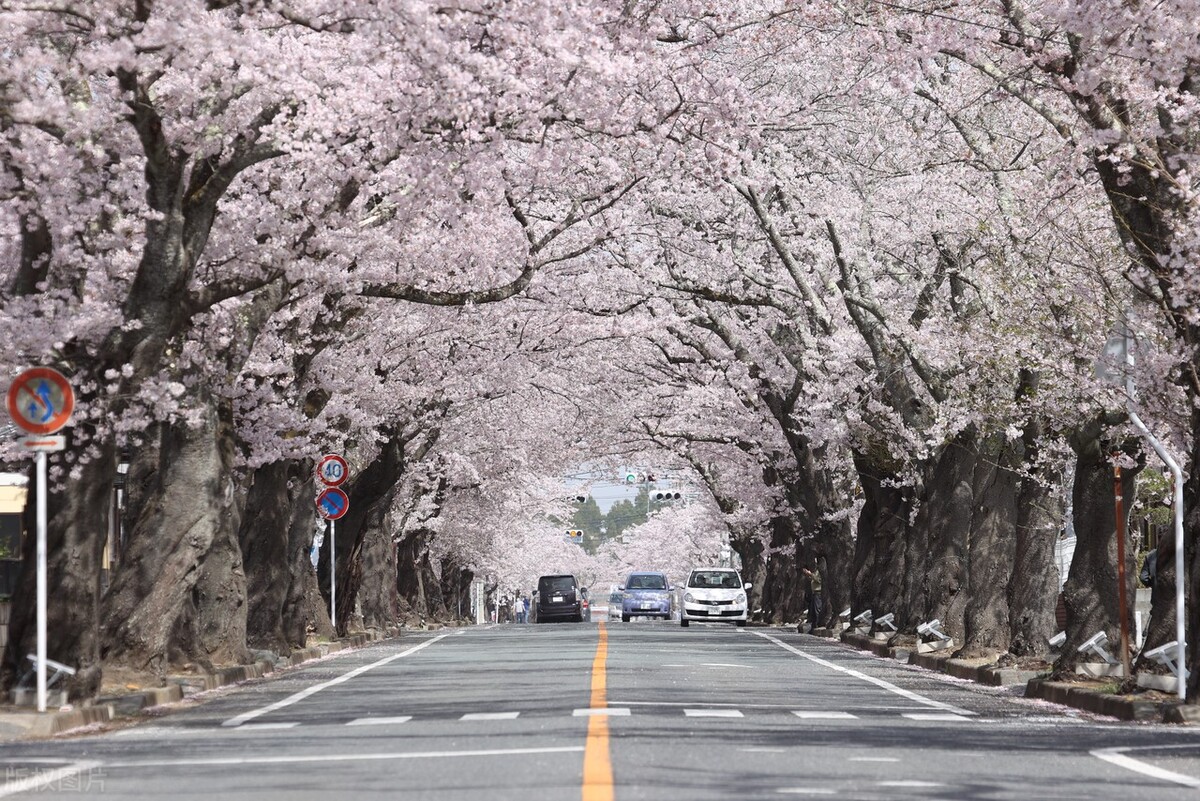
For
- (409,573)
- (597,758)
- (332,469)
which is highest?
(409,573)

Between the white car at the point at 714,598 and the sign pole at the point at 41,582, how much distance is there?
138 ft

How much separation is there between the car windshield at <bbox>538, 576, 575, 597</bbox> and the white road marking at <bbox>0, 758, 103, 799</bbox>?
55.5 meters

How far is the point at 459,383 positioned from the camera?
136 ft

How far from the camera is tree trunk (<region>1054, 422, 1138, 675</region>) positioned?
21.8 m

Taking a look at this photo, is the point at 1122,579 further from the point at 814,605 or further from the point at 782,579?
the point at 782,579

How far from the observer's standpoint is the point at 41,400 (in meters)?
17.0

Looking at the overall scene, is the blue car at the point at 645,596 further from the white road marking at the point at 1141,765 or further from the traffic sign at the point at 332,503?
the white road marking at the point at 1141,765

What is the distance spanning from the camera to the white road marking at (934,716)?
1616cm

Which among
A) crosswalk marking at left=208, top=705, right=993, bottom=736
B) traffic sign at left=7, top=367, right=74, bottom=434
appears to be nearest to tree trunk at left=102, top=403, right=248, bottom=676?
traffic sign at left=7, top=367, right=74, bottom=434

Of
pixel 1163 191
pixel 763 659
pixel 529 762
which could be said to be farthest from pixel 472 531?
pixel 529 762

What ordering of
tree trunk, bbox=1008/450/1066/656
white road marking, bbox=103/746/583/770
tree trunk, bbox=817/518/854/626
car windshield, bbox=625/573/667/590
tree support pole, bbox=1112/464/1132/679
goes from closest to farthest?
white road marking, bbox=103/746/583/770, tree support pole, bbox=1112/464/1132/679, tree trunk, bbox=1008/450/1066/656, tree trunk, bbox=817/518/854/626, car windshield, bbox=625/573/667/590

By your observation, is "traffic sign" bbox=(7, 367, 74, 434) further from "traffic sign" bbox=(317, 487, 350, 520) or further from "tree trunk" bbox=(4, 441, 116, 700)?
"traffic sign" bbox=(317, 487, 350, 520)

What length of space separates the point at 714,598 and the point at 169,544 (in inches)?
1510

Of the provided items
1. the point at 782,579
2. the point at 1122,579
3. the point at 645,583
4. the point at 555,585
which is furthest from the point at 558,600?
the point at 1122,579
